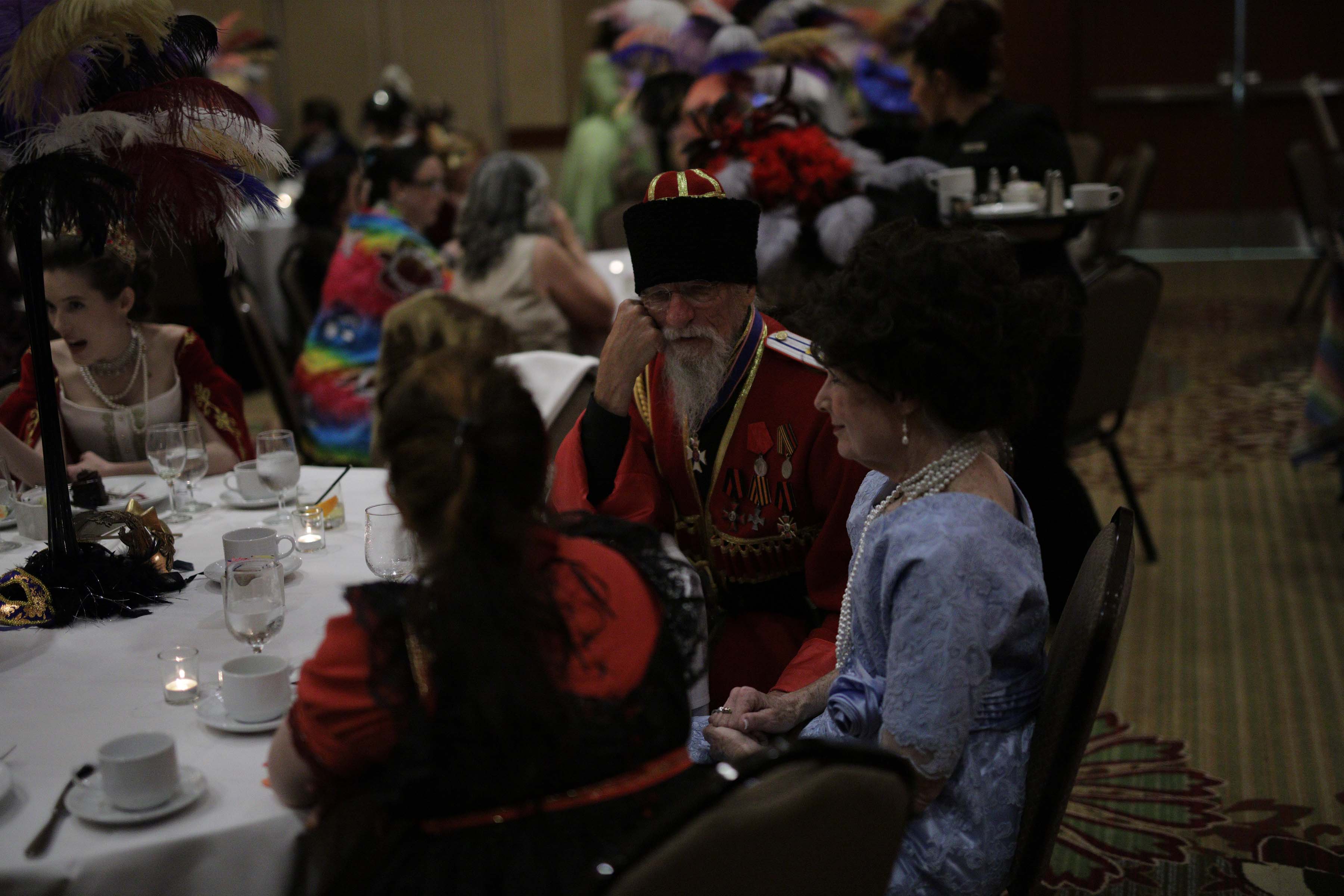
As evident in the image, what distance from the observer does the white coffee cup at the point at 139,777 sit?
1222mm

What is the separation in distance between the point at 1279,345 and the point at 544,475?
6893mm

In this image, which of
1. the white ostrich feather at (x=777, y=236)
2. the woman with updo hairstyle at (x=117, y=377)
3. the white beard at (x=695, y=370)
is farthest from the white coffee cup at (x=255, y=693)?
the white ostrich feather at (x=777, y=236)

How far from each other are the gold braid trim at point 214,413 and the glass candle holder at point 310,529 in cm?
65

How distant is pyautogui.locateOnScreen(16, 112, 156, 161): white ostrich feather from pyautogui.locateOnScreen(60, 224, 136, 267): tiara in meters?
0.11

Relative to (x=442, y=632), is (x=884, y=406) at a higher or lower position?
higher

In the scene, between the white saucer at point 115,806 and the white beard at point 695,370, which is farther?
the white beard at point 695,370

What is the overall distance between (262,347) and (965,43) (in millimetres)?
2273

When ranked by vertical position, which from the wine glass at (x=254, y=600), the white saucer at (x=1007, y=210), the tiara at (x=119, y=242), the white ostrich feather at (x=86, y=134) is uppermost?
the white ostrich feather at (x=86, y=134)

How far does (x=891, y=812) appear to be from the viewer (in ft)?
3.51

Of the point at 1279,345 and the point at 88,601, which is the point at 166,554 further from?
the point at 1279,345

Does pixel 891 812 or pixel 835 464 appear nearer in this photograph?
pixel 891 812

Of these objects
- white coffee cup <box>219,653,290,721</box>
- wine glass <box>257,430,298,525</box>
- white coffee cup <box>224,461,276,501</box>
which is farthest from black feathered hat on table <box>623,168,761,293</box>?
white coffee cup <box>219,653,290,721</box>

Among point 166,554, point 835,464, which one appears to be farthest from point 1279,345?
point 166,554

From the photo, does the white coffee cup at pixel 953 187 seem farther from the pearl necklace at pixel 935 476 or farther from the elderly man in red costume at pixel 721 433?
the pearl necklace at pixel 935 476
